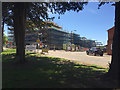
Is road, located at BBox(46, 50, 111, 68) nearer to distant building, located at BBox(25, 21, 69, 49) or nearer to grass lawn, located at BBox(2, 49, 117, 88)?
grass lawn, located at BBox(2, 49, 117, 88)

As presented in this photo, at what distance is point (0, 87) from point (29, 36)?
91749 mm

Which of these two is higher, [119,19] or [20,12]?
[20,12]

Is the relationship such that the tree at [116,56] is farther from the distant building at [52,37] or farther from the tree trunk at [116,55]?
the distant building at [52,37]

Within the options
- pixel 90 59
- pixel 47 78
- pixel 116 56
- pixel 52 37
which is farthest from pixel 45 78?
pixel 52 37

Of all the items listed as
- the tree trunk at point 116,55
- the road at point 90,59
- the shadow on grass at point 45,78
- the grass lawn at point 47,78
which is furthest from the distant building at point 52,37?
the tree trunk at point 116,55

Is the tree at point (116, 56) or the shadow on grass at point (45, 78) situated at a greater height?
the tree at point (116, 56)

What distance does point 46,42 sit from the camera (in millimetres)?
80375

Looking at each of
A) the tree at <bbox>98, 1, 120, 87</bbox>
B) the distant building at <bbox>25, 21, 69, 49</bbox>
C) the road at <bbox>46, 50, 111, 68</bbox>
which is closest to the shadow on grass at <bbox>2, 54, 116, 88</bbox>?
the tree at <bbox>98, 1, 120, 87</bbox>

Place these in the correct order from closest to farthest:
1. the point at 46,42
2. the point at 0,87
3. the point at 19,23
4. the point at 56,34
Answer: the point at 0,87, the point at 19,23, the point at 46,42, the point at 56,34

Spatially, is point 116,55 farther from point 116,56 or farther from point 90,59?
point 90,59

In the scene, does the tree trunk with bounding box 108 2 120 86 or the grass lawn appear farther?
the tree trunk with bounding box 108 2 120 86

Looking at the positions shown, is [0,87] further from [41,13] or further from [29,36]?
[29,36]

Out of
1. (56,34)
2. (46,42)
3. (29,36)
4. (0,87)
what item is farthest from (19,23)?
(29,36)

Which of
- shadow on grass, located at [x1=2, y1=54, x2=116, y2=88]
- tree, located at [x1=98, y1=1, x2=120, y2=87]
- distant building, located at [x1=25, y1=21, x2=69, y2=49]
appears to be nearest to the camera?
shadow on grass, located at [x1=2, y1=54, x2=116, y2=88]
